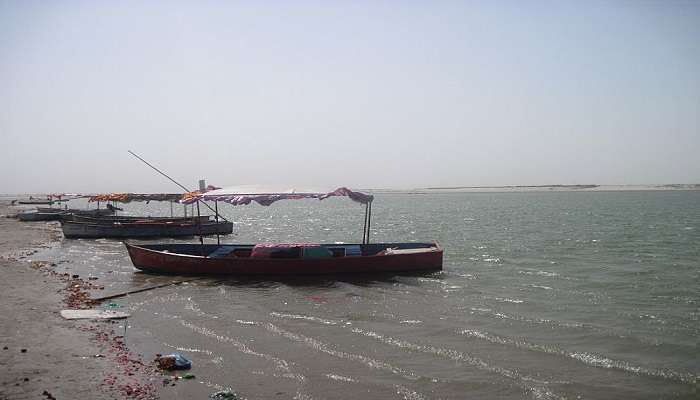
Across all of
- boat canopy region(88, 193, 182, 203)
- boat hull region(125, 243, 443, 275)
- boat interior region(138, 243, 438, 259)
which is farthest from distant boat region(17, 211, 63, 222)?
boat hull region(125, 243, 443, 275)

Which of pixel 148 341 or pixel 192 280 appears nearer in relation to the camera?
pixel 148 341

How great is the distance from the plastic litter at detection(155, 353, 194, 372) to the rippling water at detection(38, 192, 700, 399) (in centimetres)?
32

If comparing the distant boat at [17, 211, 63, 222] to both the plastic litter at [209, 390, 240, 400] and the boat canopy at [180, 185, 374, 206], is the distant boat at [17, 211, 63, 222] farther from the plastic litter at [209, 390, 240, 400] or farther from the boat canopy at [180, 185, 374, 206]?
the plastic litter at [209, 390, 240, 400]

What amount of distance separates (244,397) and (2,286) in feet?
45.3

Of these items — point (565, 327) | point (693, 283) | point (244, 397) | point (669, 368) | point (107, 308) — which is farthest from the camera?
point (693, 283)

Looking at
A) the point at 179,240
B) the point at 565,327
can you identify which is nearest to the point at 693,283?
the point at 565,327

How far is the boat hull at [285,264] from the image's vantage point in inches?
853

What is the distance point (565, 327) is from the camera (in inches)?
558

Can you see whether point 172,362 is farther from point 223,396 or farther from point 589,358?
point 589,358

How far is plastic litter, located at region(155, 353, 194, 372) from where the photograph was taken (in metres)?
10.5

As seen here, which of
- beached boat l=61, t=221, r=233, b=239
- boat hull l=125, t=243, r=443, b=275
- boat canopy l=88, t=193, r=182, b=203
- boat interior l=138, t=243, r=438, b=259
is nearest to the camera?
boat hull l=125, t=243, r=443, b=275

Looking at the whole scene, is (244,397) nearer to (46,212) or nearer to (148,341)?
(148,341)

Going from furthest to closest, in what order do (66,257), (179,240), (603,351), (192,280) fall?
(179,240) → (66,257) → (192,280) → (603,351)

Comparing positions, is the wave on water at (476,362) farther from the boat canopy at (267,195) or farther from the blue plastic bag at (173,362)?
the boat canopy at (267,195)
